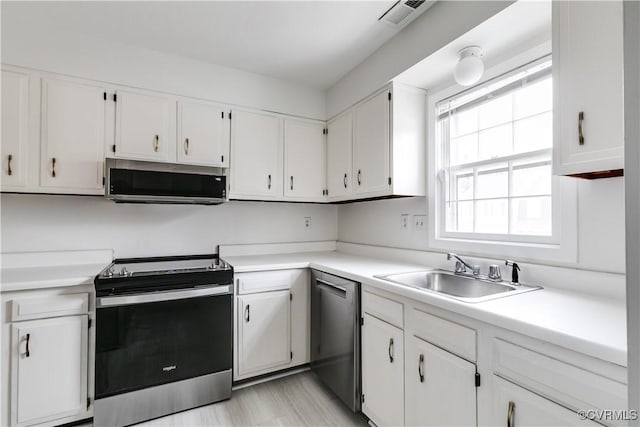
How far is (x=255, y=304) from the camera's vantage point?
224cm

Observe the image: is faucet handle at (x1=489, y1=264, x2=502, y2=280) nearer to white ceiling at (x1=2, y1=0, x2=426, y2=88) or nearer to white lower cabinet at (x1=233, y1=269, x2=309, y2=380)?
white lower cabinet at (x1=233, y1=269, x2=309, y2=380)

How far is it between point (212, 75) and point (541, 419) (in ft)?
9.38

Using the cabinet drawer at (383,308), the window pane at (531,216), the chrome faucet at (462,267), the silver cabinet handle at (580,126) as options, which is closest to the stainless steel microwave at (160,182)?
the cabinet drawer at (383,308)

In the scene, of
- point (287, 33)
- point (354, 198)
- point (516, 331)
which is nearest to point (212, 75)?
point (287, 33)

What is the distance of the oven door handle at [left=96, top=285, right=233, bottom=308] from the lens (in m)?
1.78

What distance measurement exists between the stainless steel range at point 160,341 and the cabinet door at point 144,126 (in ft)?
2.75

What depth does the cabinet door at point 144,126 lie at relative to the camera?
2191 mm

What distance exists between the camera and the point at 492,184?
6.38ft

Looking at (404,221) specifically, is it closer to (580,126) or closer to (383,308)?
(383,308)

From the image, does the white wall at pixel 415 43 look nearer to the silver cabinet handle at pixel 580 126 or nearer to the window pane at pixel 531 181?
the silver cabinet handle at pixel 580 126

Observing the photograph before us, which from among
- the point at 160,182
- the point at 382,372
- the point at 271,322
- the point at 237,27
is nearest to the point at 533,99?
the point at 382,372

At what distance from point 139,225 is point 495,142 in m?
2.64

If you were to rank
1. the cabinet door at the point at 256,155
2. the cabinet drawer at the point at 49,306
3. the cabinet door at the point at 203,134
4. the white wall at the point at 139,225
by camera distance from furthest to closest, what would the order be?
the cabinet door at the point at 256,155 → the cabinet door at the point at 203,134 → the white wall at the point at 139,225 → the cabinet drawer at the point at 49,306

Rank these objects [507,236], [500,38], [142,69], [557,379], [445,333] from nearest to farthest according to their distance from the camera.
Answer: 1. [557,379]
2. [445,333]
3. [500,38]
4. [507,236]
5. [142,69]
